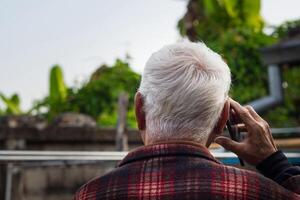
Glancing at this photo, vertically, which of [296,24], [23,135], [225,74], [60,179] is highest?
[296,24]

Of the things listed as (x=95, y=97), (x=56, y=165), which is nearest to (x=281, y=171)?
(x=56, y=165)

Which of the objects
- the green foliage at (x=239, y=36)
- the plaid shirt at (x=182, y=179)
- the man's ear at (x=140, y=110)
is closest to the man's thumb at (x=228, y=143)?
the plaid shirt at (x=182, y=179)

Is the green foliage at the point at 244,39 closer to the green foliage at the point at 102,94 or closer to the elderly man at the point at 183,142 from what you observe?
the green foliage at the point at 102,94

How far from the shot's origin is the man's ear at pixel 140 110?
5.09 ft

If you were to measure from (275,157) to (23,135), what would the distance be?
488cm

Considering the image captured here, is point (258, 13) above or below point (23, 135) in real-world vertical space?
above

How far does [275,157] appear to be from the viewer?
162cm

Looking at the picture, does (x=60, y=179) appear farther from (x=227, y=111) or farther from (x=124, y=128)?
(x=227, y=111)

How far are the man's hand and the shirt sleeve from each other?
0.06 ft

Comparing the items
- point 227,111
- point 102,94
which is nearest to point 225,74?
point 227,111

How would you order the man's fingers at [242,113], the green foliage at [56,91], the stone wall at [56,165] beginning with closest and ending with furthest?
the man's fingers at [242,113], the stone wall at [56,165], the green foliage at [56,91]

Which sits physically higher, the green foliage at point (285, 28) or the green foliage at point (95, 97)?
the green foliage at point (285, 28)

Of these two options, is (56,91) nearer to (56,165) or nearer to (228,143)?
(56,165)

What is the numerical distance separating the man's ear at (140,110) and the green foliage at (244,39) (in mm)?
7649
